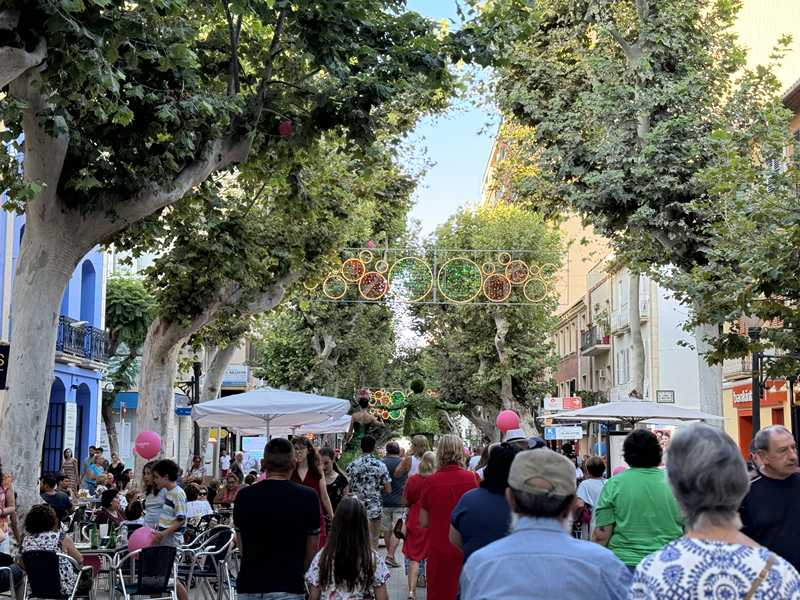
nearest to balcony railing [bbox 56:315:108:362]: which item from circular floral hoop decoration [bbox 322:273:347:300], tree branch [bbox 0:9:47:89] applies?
circular floral hoop decoration [bbox 322:273:347:300]

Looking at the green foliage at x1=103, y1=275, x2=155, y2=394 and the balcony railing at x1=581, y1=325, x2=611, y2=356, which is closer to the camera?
the green foliage at x1=103, y1=275, x2=155, y2=394

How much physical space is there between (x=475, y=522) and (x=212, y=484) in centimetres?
1580

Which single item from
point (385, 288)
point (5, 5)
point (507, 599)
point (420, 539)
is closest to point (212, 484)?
point (385, 288)

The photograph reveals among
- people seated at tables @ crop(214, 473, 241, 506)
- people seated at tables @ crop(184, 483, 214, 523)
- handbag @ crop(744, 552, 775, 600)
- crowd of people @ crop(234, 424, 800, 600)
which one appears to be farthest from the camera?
people seated at tables @ crop(214, 473, 241, 506)

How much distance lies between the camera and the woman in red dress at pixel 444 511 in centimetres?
Result: 805

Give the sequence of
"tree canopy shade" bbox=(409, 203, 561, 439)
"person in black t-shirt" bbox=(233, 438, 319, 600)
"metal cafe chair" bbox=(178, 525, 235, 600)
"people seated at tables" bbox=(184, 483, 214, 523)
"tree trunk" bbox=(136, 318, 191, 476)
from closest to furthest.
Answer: "person in black t-shirt" bbox=(233, 438, 319, 600) < "metal cafe chair" bbox=(178, 525, 235, 600) < "people seated at tables" bbox=(184, 483, 214, 523) < "tree trunk" bbox=(136, 318, 191, 476) < "tree canopy shade" bbox=(409, 203, 561, 439)

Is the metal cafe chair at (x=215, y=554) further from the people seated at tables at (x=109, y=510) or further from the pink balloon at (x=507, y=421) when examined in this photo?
the pink balloon at (x=507, y=421)

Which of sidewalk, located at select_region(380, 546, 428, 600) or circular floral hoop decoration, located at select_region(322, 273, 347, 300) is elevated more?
circular floral hoop decoration, located at select_region(322, 273, 347, 300)

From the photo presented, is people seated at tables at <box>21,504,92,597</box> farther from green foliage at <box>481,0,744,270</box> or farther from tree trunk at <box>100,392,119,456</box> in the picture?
tree trunk at <box>100,392,119,456</box>

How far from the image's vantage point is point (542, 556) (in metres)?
4.05

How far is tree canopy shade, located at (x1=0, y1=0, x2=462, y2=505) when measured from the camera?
13.5 m

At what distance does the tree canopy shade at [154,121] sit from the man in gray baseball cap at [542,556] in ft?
29.0

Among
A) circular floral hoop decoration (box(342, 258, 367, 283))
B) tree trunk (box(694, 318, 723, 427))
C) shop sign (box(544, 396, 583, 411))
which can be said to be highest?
circular floral hoop decoration (box(342, 258, 367, 283))

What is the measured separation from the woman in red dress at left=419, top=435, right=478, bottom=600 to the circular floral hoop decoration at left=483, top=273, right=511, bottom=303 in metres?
18.3
